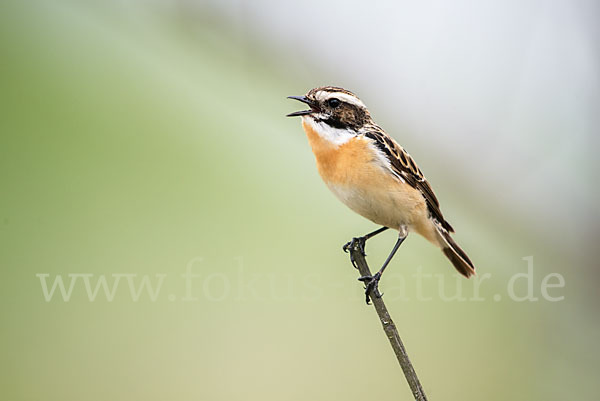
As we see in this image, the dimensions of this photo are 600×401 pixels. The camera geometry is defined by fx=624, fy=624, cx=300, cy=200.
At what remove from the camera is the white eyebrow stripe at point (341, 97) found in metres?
2.29

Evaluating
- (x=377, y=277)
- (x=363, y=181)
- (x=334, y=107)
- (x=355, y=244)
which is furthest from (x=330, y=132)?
(x=377, y=277)

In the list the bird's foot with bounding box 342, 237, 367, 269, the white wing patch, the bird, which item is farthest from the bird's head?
the bird's foot with bounding box 342, 237, 367, 269

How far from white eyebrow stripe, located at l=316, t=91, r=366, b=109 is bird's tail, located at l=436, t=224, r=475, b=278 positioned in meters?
0.72

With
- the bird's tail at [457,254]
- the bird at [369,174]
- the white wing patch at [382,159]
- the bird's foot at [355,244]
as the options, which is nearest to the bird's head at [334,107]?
the bird at [369,174]

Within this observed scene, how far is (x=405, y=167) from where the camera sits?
276 cm

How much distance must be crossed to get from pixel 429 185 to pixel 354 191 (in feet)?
1.64

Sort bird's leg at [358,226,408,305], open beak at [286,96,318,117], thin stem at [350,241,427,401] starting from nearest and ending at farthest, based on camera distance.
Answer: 1. thin stem at [350,241,427,401]
2. bird's leg at [358,226,408,305]
3. open beak at [286,96,318,117]

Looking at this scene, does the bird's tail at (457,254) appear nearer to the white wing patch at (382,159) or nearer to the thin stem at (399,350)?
the white wing patch at (382,159)

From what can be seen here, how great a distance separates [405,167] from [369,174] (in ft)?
0.95

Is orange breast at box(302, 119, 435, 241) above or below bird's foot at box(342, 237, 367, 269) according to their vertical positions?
above

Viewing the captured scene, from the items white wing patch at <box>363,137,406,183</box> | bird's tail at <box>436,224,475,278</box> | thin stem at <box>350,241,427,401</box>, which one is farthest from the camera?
bird's tail at <box>436,224,475,278</box>

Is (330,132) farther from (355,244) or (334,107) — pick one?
(355,244)

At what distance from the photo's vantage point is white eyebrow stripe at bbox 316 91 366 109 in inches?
90.3

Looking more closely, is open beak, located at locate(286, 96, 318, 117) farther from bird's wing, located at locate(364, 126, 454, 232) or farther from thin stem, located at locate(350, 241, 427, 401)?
thin stem, located at locate(350, 241, 427, 401)
